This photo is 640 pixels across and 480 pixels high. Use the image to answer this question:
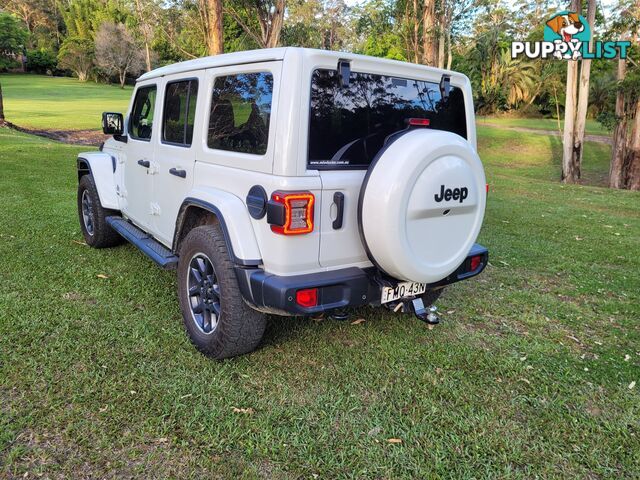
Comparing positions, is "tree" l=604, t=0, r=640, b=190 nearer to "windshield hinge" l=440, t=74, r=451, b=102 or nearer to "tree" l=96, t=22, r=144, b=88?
"windshield hinge" l=440, t=74, r=451, b=102

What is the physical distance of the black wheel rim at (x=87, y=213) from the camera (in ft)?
17.2

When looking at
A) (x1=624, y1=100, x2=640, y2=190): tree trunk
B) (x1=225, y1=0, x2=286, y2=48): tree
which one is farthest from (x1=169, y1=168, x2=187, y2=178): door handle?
(x1=225, y1=0, x2=286, y2=48): tree

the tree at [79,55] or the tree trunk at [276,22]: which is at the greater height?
the tree at [79,55]

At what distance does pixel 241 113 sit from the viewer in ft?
9.94

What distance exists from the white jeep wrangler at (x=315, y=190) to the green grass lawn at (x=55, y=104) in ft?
68.4

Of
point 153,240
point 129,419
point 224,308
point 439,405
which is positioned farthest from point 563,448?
point 153,240

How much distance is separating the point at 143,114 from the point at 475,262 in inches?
120

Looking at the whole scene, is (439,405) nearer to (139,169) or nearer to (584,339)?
(584,339)

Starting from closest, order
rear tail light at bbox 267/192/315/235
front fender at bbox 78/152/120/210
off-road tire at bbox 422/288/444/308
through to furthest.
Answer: rear tail light at bbox 267/192/315/235 < off-road tire at bbox 422/288/444/308 < front fender at bbox 78/152/120/210

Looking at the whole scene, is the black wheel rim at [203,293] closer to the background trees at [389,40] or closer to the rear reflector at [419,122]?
Answer: the rear reflector at [419,122]

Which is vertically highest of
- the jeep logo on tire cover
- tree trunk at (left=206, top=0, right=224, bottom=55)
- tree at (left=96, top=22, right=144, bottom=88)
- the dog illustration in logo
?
tree at (left=96, top=22, right=144, bottom=88)

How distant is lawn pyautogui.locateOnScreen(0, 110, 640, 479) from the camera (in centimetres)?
242

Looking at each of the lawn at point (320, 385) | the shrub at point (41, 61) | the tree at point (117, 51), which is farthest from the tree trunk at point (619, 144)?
the shrub at point (41, 61)

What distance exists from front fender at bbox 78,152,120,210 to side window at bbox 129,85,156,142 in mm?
568
